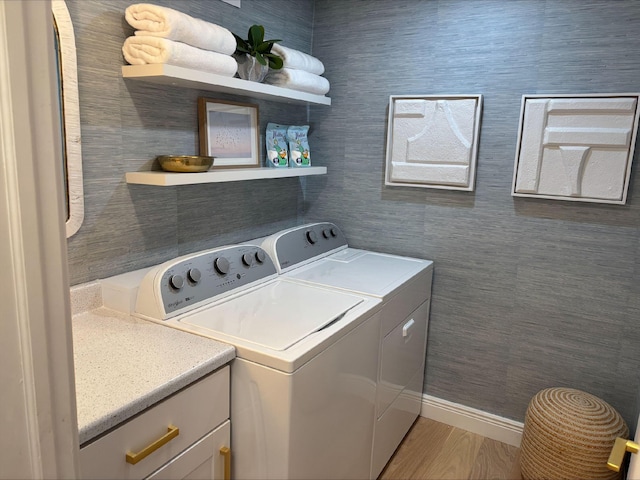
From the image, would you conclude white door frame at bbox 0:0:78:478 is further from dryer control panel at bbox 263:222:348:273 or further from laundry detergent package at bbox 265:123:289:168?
laundry detergent package at bbox 265:123:289:168

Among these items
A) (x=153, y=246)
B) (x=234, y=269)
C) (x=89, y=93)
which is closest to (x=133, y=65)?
(x=89, y=93)

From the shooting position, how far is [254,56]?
2.02 metres

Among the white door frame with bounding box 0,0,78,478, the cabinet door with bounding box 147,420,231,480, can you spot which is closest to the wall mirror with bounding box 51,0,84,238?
the cabinet door with bounding box 147,420,231,480

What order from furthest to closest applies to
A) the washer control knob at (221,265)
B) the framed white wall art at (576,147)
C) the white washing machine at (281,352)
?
the framed white wall art at (576,147) < the washer control knob at (221,265) < the white washing machine at (281,352)

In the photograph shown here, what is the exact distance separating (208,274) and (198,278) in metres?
0.06

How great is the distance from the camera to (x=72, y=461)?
621 mm

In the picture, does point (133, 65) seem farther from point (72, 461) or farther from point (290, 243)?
point (72, 461)

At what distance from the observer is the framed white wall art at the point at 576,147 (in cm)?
199

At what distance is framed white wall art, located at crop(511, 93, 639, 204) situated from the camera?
6.53 feet

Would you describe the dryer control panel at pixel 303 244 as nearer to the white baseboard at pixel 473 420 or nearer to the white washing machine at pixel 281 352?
the white washing machine at pixel 281 352

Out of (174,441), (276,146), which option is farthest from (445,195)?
(174,441)

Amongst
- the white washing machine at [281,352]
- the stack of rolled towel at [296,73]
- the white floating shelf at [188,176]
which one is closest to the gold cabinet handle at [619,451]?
the white washing machine at [281,352]

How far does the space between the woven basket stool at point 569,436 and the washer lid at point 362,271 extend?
31.1 inches

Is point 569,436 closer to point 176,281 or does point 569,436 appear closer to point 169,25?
point 176,281
